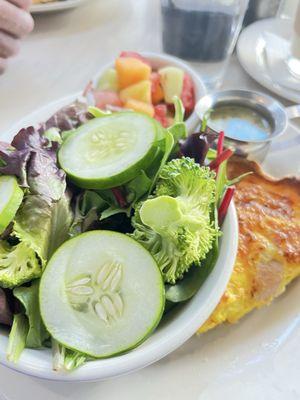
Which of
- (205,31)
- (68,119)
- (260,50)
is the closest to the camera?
(68,119)

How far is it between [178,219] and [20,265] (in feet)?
0.92

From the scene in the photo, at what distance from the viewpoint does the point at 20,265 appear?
31.6 inches

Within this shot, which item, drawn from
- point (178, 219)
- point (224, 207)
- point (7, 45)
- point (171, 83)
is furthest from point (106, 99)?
point (178, 219)

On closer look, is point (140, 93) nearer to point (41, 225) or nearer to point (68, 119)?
point (68, 119)

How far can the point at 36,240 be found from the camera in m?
0.84

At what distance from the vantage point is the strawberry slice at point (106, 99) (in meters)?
1.51

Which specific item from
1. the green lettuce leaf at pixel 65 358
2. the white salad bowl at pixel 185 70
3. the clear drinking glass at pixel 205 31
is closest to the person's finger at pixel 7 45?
the white salad bowl at pixel 185 70

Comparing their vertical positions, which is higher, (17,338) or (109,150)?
(109,150)

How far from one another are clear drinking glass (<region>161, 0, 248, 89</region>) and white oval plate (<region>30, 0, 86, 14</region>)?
446mm

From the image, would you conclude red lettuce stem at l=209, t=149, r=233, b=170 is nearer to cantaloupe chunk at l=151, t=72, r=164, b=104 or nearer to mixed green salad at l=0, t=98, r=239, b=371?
mixed green salad at l=0, t=98, r=239, b=371

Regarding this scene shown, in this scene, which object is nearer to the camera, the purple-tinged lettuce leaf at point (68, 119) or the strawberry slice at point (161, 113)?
the purple-tinged lettuce leaf at point (68, 119)

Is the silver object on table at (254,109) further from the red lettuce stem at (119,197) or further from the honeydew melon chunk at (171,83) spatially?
the red lettuce stem at (119,197)

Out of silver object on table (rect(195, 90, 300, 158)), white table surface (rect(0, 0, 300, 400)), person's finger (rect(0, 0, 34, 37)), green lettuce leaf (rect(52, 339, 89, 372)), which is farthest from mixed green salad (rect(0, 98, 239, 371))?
person's finger (rect(0, 0, 34, 37))

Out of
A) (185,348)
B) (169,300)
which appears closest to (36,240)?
(169,300)
